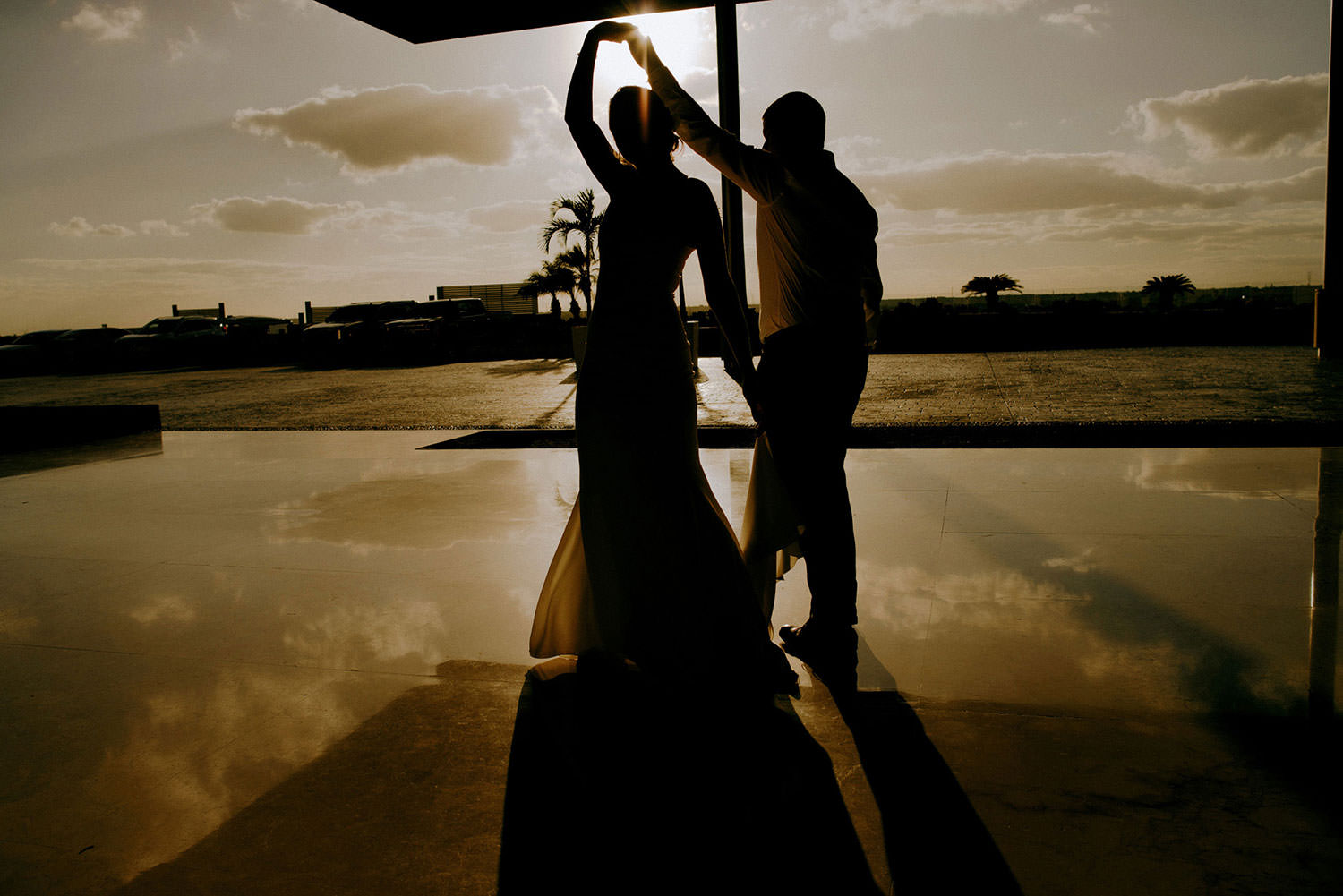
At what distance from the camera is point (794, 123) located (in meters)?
2.54

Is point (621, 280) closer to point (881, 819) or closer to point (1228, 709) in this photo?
point (881, 819)

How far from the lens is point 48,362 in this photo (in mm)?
25703

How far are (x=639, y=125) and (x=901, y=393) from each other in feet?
29.4

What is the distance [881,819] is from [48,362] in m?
31.0

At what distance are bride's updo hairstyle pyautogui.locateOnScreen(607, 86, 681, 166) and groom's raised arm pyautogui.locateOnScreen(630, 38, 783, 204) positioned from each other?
0.18m

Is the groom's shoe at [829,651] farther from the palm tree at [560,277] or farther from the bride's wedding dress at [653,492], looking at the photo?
the palm tree at [560,277]

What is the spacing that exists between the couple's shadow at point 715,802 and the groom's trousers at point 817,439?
390mm

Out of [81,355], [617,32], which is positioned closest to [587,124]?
[617,32]

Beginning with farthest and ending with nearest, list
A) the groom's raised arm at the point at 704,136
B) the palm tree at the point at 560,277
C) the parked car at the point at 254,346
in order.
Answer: the palm tree at the point at 560,277, the parked car at the point at 254,346, the groom's raised arm at the point at 704,136

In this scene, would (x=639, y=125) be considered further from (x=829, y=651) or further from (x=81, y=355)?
(x=81, y=355)

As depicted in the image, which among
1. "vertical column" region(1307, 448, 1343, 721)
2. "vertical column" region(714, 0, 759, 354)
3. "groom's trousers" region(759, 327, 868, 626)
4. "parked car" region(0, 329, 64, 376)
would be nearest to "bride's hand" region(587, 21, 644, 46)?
"groom's trousers" region(759, 327, 868, 626)

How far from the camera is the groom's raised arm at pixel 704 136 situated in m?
2.49

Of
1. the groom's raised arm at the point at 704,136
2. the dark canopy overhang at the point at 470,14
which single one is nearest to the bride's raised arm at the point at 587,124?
the groom's raised arm at the point at 704,136

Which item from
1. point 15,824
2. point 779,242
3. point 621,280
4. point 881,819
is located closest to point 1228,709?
point 881,819
